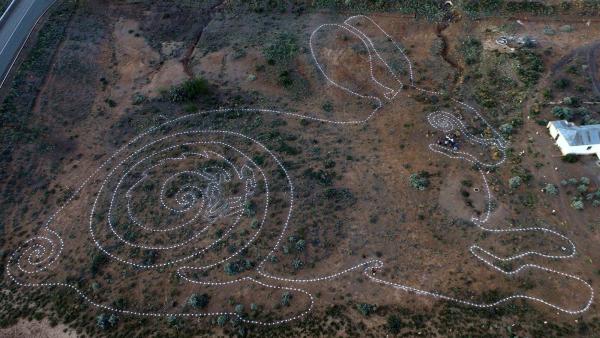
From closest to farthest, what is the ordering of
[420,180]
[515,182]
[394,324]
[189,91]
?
[394,324]
[515,182]
[420,180]
[189,91]

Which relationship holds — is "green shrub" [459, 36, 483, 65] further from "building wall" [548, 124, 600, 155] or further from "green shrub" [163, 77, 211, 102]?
"green shrub" [163, 77, 211, 102]

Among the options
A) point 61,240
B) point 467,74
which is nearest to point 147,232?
point 61,240

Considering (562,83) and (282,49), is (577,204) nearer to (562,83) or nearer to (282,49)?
(562,83)

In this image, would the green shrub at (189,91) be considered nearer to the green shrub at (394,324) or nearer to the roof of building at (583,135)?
the green shrub at (394,324)

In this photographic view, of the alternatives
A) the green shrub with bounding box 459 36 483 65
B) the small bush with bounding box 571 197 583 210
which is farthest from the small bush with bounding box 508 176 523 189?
the green shrub with bounding box 459 36 483 65

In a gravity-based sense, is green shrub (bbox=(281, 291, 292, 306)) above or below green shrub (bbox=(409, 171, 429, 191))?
below

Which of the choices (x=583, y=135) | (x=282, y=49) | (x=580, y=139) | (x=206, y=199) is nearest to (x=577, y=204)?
(x=580, y=139)
